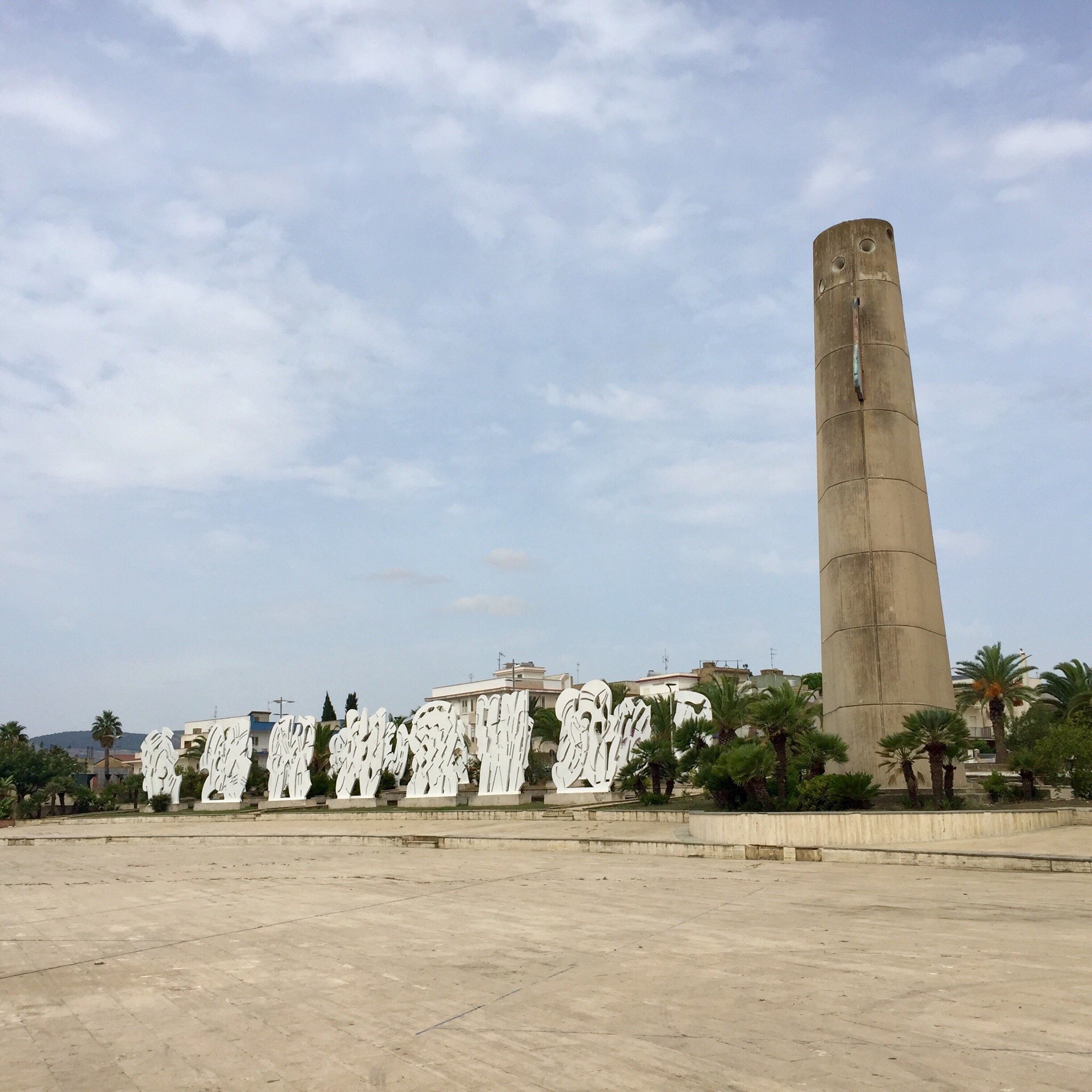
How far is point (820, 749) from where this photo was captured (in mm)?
24250

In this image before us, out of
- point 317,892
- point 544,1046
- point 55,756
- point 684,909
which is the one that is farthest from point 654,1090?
point 55,756

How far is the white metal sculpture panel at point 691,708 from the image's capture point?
3712 centimetres

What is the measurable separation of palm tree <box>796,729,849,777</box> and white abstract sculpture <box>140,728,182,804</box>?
1658 inches

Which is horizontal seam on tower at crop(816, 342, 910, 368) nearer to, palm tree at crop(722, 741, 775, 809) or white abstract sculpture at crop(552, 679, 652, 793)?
palm tree at crop(722, 741, 775, 809)

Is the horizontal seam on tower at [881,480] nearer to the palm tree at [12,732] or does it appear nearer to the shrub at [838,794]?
the shrub at [838,794]

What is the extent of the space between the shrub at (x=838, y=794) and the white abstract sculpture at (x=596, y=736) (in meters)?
15.3

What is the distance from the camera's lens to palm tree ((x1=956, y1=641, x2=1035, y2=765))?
4928 cm

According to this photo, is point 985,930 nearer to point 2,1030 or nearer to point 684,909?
point 684,909

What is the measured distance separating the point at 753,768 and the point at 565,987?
54.0ft

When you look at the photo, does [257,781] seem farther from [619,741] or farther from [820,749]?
[820,749]

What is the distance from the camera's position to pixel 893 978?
7680 mm

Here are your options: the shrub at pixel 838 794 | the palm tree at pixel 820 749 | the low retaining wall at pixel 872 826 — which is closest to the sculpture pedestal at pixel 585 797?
the palm tree at pixel 820 749

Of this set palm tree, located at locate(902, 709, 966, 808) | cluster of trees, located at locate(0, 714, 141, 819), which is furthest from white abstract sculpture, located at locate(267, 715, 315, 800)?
palm tree, located at locate(902, 709, 966, 808)

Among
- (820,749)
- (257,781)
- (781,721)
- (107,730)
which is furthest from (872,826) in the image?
(107,730)
